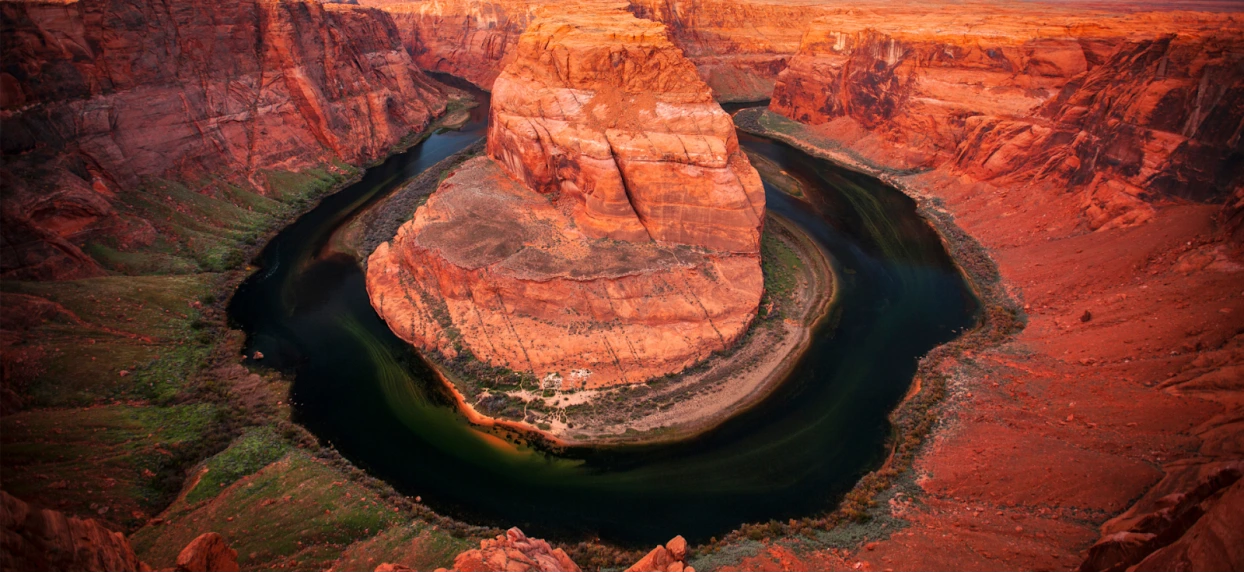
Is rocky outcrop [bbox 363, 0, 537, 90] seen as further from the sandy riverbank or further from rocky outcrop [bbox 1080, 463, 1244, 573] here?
rocky outcrop [bbox 1080, 463, 1244, 573]

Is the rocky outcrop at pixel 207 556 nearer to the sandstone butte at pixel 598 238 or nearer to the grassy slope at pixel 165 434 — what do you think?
the grassy slope at pixel 165 434

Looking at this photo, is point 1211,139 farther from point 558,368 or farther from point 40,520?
point 40,520

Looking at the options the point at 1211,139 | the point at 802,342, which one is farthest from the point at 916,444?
the point at 1211,139

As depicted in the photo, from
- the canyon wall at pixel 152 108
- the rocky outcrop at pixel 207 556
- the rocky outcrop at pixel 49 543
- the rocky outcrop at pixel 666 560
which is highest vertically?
the canyon wall at pixel 152 108

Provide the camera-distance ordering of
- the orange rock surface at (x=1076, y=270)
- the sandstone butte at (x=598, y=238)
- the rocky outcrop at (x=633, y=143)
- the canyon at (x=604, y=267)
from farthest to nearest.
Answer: the rocky outcrop at (x=633, y=143)
the sandstone butte at (x=598, y=238)
the canyon at (x=604, y=267)
the orange rock surface at (x=1076, y=270)

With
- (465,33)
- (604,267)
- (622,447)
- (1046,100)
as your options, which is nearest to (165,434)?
(622,447)

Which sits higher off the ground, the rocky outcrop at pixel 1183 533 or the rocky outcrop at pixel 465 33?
the rocky outcrop at pixel 465 33

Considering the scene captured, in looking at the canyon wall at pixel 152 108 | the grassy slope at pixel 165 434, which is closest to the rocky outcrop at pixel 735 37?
the canyon wall at pixel 152 108
